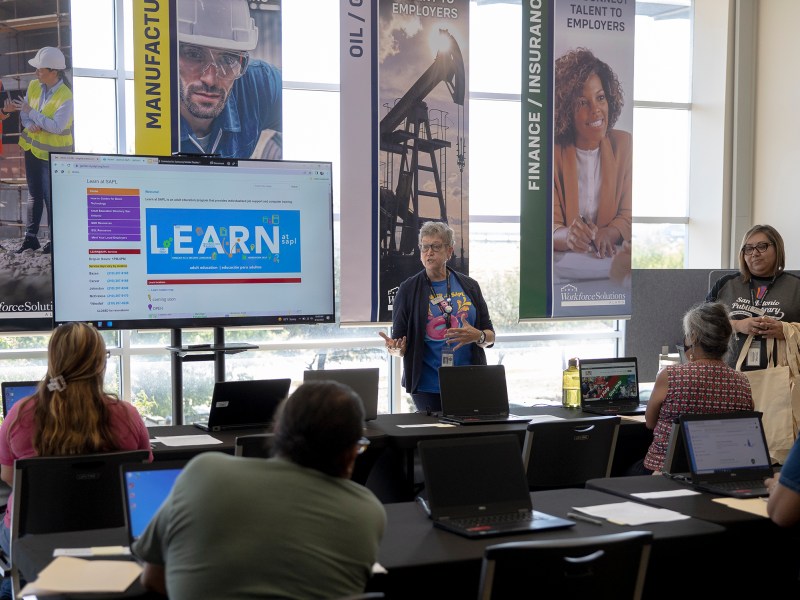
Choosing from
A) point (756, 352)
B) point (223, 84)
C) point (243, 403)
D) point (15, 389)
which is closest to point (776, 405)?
point (756, 352)

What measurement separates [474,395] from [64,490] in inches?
86.8

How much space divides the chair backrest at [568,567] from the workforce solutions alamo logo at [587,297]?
4.79 m

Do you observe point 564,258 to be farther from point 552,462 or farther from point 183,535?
point 183,535

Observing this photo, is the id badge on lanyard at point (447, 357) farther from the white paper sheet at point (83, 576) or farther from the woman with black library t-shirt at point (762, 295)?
the white paper sheet at point (83, 576)

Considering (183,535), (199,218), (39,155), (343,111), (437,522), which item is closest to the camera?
(183,535)

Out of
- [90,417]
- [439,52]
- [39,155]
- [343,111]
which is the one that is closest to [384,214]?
[343,111]

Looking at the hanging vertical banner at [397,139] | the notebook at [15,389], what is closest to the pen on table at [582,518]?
the notebook at [15,389]

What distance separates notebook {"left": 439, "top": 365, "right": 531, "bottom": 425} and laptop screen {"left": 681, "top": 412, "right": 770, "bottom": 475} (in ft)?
4.14

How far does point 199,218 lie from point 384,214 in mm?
1711

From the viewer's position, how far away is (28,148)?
5617 millimetres

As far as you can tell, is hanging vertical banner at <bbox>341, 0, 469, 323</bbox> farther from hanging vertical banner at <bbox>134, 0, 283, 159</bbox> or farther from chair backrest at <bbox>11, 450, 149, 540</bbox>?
Answer: chair backrest at <bbox>11, 450, 149, 540</bbox>

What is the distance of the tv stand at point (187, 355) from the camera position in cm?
492

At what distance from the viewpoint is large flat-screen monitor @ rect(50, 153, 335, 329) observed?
4852 millimetres

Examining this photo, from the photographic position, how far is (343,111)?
6.35 meters
